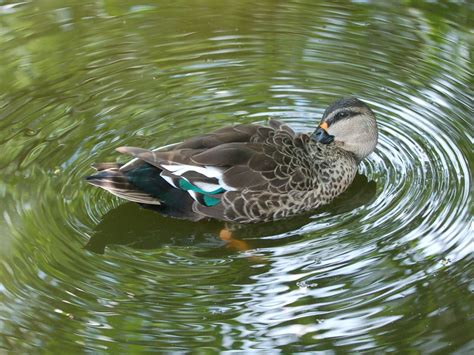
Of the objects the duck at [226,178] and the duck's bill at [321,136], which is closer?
the duck at [226,178]

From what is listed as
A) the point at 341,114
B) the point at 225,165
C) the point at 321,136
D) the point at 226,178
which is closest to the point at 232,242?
the point at 226,178

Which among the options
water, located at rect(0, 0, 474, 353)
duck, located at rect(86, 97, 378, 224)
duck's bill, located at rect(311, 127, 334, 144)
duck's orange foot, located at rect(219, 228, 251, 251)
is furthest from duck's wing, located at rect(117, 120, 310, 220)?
duck's bill, located at rect(311, 127, 334, 144)

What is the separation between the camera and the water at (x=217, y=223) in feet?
20.9

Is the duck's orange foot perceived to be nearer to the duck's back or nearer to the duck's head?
the duck's back

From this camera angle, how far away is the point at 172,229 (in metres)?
7.67

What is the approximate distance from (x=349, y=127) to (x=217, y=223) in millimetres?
1504

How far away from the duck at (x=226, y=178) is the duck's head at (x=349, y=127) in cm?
41

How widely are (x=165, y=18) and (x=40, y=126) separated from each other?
2.79m

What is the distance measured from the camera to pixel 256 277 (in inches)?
270

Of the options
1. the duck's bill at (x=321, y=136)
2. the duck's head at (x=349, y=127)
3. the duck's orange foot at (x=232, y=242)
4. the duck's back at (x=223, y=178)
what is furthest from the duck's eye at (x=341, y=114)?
the duck's orange foot at (x=232, y=242)

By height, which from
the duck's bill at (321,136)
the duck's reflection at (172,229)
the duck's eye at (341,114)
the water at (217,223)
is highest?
the duck's eye at (341,114)

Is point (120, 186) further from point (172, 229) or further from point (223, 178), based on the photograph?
point (223, 178)

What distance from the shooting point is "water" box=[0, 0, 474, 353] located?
6383 millimetres

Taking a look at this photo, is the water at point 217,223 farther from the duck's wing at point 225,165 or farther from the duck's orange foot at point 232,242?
the duck's wing at point 225,165
